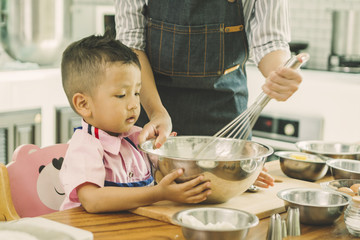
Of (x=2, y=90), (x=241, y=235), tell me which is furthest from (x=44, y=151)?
(x=2, y=90)

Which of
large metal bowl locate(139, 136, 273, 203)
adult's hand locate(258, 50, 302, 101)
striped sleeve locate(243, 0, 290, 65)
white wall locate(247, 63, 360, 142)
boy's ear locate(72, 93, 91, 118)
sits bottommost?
white wall locate(247, 63, 360, 142)

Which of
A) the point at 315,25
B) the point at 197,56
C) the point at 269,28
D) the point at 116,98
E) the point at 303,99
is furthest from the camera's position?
the point at 315,25

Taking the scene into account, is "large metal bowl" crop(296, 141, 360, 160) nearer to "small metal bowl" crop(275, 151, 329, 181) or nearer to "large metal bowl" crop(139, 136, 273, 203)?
"small metal bowl" crop(275, 151, 329, 181)

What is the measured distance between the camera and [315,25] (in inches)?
156

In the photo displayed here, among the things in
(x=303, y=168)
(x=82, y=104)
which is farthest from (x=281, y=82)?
(x=82, y=104)

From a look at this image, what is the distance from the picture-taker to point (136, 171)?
4.60ft

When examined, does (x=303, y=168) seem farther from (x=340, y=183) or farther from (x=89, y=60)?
(x=89, y=60)

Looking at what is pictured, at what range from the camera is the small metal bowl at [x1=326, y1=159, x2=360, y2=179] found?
1.44 m

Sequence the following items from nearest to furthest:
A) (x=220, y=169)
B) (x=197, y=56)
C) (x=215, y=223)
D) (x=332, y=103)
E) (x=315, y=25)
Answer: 1. (x=215, y=223)
2. (x=220, y=169)
3. (x=197, y=56)
4. (x=332, y=103)
5. (x=315, y=25)

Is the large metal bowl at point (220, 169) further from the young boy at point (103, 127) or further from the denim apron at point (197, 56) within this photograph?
the denim apron at point (197, 56)

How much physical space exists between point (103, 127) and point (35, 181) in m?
0.32

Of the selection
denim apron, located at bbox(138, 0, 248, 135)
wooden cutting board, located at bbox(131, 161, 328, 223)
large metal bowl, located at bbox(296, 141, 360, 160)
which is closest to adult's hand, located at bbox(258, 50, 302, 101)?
wooden cutting board, located at bbox(131, 161, 328, 223)

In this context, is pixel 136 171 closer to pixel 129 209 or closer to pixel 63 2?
pixel 129 209

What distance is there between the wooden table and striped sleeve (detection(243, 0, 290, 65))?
2.15 ft
